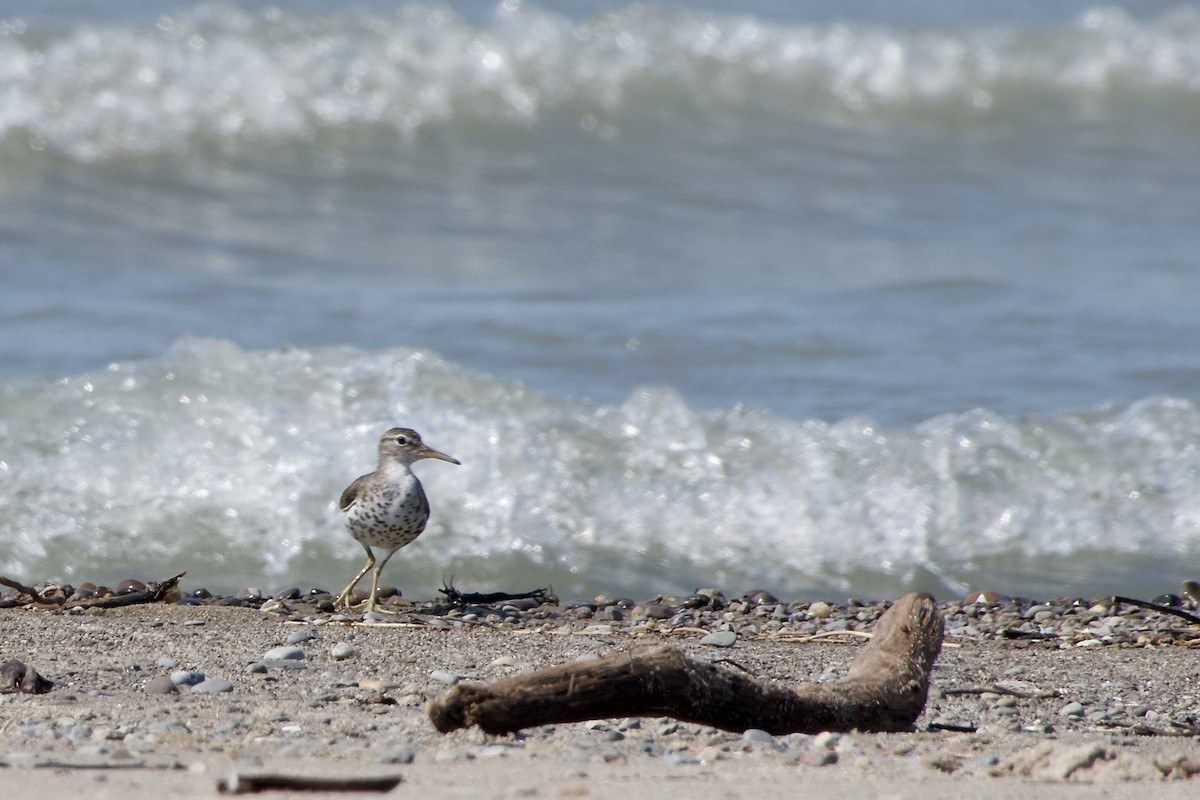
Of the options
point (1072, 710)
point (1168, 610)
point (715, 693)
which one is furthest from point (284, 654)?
point (1168, 610)

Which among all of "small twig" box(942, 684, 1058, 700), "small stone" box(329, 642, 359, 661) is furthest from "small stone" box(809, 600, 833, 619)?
"small stone" box(329, 642, 359, 661)

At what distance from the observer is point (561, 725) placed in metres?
3.06

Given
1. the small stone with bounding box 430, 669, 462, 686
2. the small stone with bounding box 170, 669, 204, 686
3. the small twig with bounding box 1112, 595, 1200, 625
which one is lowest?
the small stone with bounding box 170, 669, 204, 686

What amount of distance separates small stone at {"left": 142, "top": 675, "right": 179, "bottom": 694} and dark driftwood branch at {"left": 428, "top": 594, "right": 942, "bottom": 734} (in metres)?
0.87

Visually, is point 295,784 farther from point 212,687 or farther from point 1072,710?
point 1072,710

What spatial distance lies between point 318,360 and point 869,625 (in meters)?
2.98

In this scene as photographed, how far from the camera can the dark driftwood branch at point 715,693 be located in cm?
275

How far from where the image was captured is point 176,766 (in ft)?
8.55

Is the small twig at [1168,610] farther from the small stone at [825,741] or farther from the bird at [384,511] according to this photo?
the bird at [384,511]

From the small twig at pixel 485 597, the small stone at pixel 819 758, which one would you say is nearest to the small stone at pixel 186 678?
the small twig at pixel 485 597

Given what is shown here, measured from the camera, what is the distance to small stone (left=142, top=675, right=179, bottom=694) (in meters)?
3.38

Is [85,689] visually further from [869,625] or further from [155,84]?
[155,84]

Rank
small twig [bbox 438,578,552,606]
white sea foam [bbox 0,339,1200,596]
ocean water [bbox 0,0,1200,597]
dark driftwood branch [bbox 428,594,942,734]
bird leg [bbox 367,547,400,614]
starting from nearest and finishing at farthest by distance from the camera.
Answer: dark driftwood branch [bbox 428,594,942,734] < bird leg [bbox 367,547,400,614] < small twig [bbox 438,578,552,606] < white sea foam [bbox 0,339,1200,596] < ocean water [bbox 0,0,1200,597]

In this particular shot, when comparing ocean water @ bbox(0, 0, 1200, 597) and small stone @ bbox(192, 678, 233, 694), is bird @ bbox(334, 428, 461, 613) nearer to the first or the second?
ocean water @ bbox(0, 0, 1200, 597)
